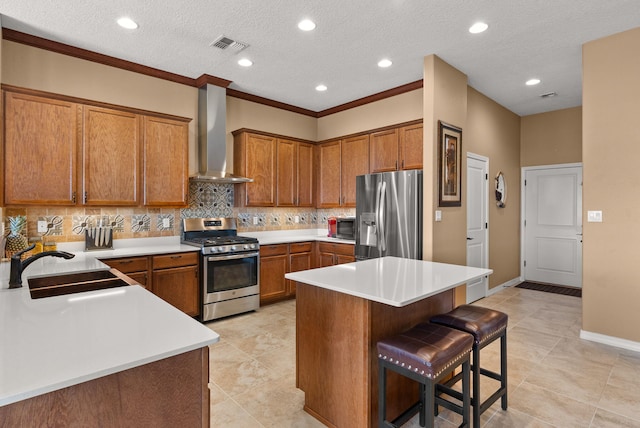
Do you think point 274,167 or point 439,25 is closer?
point 439,25

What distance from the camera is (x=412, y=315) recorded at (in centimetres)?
218

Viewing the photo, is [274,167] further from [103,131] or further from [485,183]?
[485,183]

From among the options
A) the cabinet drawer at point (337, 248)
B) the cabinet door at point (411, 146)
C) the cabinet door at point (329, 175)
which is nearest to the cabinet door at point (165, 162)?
the cabinet drawer at point (337, 248)

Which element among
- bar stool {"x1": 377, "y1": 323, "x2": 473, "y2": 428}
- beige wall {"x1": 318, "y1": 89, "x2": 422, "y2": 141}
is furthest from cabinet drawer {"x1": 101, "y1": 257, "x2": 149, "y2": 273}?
beige wall {"x1": 318, "y1": 89, "x2": 422, "y2": 141}

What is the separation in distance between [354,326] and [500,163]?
458cm

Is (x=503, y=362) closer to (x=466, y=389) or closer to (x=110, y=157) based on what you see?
(x=466, y=389)

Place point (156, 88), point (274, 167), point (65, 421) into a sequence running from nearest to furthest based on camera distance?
point (65, 421) → point (156, 88) → point (274, 167)

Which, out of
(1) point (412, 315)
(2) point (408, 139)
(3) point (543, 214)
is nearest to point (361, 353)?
(1) point (412, 315)

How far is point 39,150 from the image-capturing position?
3154 mm

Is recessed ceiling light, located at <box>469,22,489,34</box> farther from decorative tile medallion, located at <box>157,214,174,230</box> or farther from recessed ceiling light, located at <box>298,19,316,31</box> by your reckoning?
decorative tile medallion, located at <box>157,214,174,230</box>

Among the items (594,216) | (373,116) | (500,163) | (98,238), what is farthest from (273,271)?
(500,163)

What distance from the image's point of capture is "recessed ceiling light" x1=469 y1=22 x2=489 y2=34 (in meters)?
3.00

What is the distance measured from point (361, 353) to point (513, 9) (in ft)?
9.66

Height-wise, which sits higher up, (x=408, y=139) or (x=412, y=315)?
(x=408, y=139)
